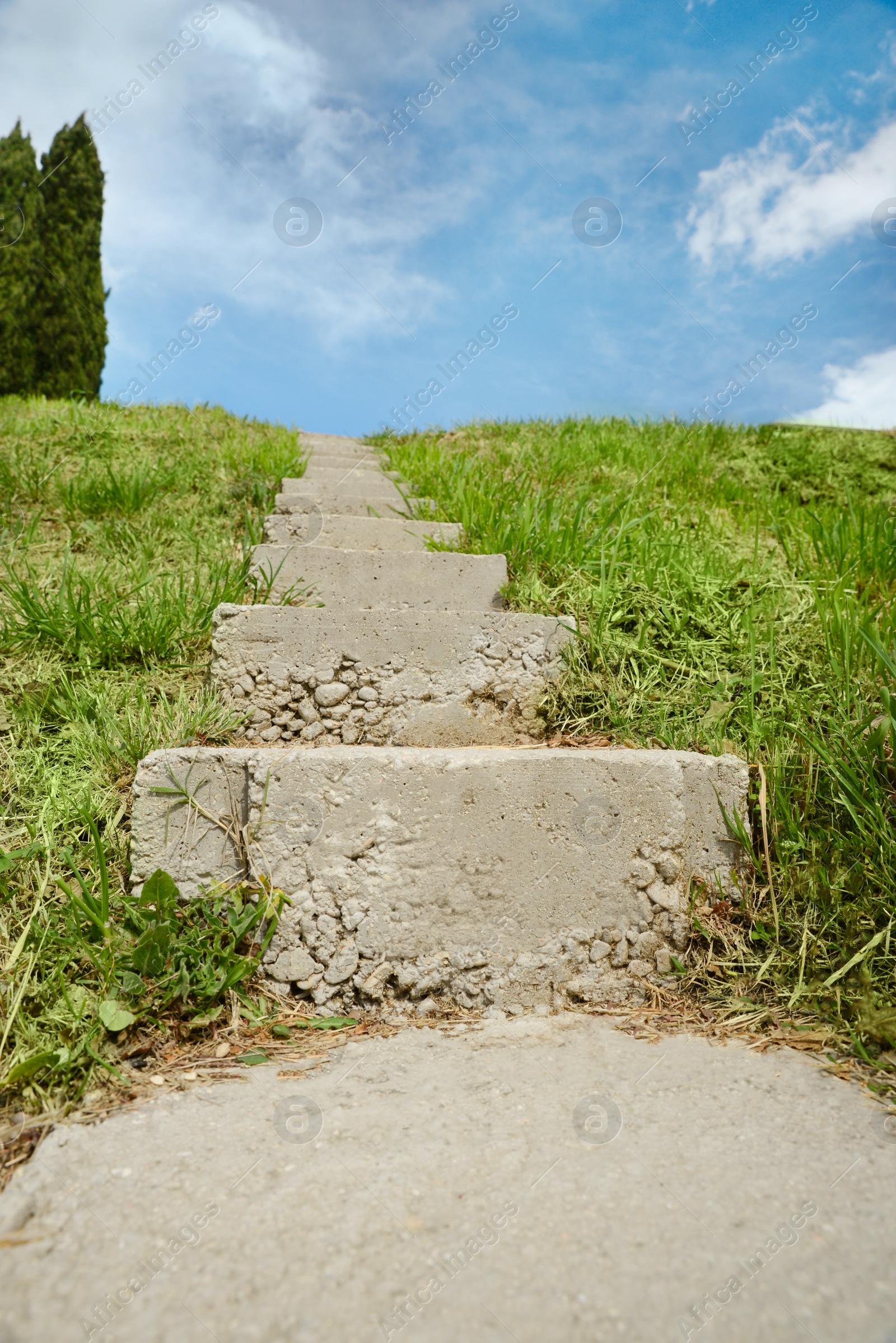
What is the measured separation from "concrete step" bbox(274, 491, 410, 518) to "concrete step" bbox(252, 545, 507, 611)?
2.49 ft

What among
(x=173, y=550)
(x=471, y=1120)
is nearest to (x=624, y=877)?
(x=471, y=1120)

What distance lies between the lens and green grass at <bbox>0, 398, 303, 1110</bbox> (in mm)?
1459

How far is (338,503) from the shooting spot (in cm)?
364

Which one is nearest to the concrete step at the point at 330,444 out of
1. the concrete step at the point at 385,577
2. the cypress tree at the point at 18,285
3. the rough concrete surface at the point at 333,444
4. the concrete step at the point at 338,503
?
the rough concrete surface at the point at 333,444

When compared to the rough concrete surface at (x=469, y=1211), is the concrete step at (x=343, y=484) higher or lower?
higher

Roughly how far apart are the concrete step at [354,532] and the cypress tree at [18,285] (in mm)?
12107

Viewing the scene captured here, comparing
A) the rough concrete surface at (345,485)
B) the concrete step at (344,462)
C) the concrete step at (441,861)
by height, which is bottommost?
the concrete step at (441,861)

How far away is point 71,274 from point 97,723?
1487 cm

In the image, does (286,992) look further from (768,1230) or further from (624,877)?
(768,1230)

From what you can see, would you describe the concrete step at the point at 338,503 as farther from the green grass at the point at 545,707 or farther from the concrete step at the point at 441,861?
the concrete step at the point at 441,861

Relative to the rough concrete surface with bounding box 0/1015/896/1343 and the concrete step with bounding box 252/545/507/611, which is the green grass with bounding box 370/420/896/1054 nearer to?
the concrete step with bounding box 252/545/507/611

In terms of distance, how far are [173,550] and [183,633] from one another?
765 millimetres

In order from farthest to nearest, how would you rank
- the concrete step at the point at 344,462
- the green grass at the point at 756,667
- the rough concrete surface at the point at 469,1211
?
1. the concrete step at the point at 344,462
2. the green grass at the point at 756,667
3. the rough concrete surface at the point at 469,1211

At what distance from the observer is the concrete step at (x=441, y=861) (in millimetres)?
1652
